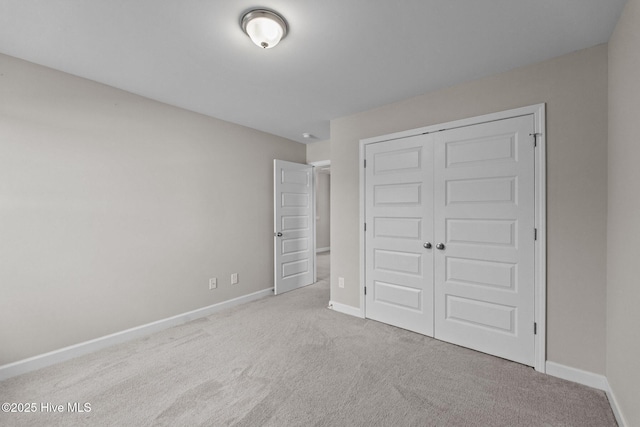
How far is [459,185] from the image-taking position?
2520 mm

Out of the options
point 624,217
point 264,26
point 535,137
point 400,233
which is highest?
point 264,26

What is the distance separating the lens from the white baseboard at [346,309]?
3246 millimetres

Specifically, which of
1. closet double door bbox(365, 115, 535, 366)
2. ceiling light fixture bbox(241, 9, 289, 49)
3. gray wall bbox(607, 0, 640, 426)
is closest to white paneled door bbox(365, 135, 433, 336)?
closet double door bbox(365, 115, 535, 366)

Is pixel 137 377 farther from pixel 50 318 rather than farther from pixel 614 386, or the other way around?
pixel 614 386

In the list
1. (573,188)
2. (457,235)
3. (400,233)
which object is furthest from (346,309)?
(573,188)

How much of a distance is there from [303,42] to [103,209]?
2345 millimetres

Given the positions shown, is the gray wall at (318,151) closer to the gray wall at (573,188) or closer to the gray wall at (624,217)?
the gray wall at (573,188)

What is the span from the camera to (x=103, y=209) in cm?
254

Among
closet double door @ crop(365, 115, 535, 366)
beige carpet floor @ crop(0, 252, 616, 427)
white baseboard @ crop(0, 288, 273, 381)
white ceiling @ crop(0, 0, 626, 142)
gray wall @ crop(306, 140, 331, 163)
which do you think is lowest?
beige carpet floor @ crop(0, 252, 616, 427)

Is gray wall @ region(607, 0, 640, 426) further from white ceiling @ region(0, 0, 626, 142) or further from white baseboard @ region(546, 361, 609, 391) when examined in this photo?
white ceiling @ region(0, 0, 626, 142)

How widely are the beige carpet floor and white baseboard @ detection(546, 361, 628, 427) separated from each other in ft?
0.17

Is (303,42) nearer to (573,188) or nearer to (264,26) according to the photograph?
(264,26)

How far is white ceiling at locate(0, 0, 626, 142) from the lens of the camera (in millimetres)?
1594

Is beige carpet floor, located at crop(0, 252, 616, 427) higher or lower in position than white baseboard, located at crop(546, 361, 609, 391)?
lower
